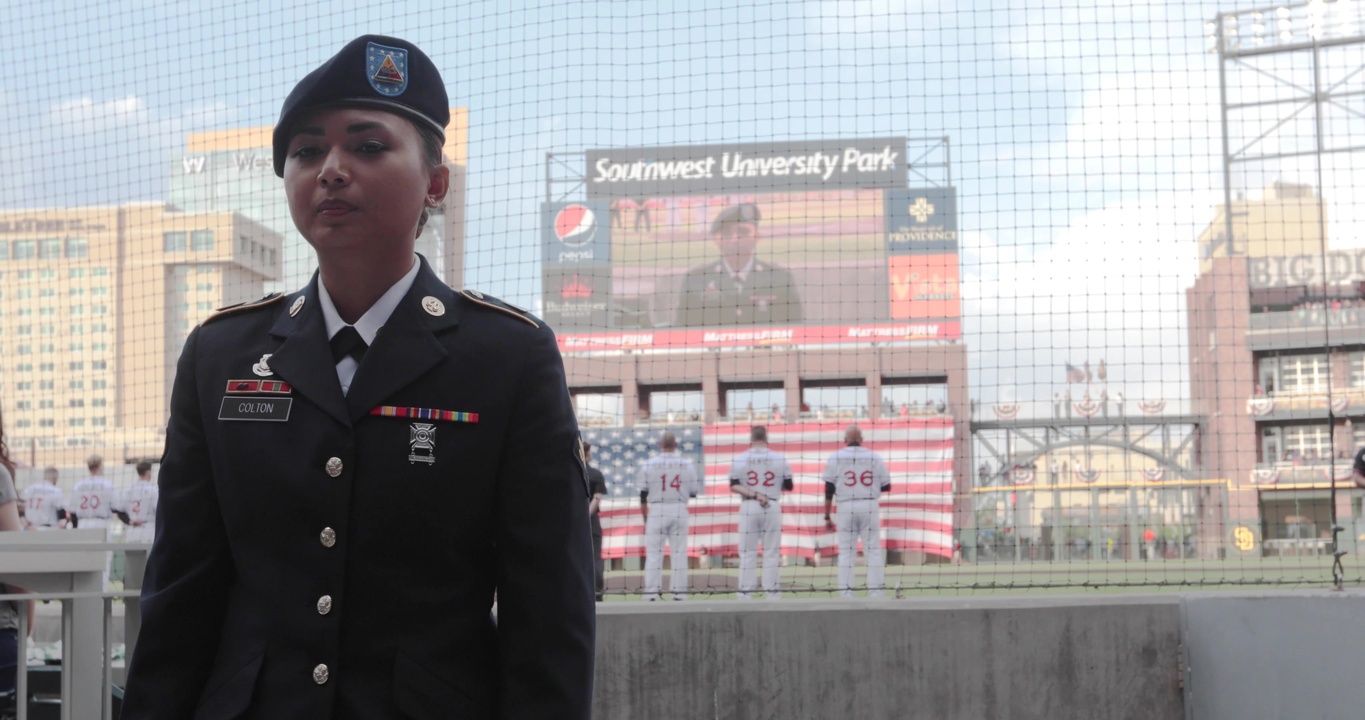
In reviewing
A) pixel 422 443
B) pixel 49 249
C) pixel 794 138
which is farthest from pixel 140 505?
pixel 422 443

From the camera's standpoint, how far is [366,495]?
1.64 m

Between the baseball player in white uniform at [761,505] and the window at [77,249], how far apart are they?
32.6 feet

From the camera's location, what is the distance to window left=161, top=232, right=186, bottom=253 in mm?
15169

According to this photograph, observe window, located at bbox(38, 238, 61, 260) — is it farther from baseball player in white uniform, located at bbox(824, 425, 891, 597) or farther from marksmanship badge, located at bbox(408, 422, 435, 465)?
marksmanship badge, located at bbox(408, 422, 435, 465)

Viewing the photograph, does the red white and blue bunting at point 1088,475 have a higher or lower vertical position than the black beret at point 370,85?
lower

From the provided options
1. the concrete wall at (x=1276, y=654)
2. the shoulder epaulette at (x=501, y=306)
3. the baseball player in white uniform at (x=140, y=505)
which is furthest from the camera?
the baseball player in white uniform at (x=140, y=505)

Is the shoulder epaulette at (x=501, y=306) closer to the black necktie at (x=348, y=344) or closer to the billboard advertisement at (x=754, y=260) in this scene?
the black necktie at (x=348, y=344)

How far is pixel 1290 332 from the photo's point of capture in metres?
32.2

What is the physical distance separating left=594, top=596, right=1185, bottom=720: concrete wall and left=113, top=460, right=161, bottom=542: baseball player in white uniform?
12.2 m

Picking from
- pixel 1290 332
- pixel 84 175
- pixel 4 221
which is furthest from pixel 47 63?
pixel 1290 332

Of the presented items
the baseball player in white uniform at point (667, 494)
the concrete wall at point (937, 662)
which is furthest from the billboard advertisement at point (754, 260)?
the concrete wall at point (937, 662)

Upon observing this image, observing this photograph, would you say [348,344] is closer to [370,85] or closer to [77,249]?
[370,85]

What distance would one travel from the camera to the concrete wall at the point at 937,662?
534cm

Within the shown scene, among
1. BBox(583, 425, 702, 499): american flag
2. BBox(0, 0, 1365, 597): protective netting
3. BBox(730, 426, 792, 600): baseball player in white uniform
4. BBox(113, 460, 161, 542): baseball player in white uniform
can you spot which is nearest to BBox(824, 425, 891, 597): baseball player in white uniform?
BBox(0, 0, 1365, 597): protective netting
